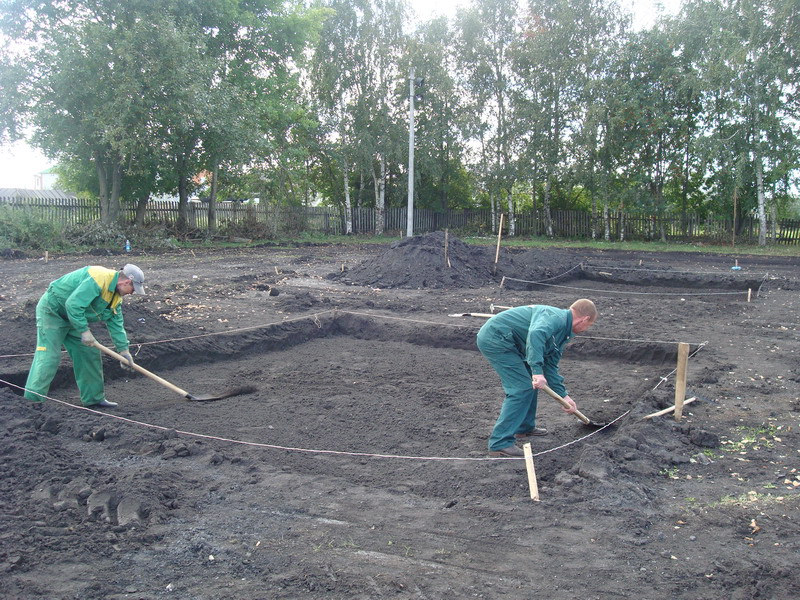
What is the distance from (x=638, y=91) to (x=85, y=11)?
887 inches

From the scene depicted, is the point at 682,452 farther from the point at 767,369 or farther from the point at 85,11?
the point at 85,11

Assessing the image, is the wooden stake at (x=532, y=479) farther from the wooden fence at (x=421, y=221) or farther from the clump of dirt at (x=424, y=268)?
the wooden fence at (x=421, y=221)

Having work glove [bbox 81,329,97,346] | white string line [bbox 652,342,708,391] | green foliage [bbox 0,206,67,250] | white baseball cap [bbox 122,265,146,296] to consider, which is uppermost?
green foliage [bbox 0,206,67,250]

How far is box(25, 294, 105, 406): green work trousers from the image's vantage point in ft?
21.7

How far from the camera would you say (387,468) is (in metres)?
5.57

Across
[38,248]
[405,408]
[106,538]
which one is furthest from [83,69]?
[106,538]

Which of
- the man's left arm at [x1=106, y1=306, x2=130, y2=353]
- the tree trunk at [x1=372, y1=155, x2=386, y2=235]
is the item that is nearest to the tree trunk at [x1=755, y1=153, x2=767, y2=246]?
the tree trunk at [x1=372, y1=155, x2=386, y2=235]

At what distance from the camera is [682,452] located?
567 cm

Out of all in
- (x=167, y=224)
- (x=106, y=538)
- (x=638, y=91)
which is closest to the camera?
(x=106, y=538)

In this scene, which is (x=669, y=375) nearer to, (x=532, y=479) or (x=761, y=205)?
(x=532, y=479)

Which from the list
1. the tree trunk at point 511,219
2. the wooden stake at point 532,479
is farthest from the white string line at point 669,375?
the tree trunk at point 511,219

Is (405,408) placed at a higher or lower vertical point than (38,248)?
lower

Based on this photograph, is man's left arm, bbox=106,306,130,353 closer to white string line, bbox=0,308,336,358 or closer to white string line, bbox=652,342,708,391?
white string line, bbox=0,308,336,358

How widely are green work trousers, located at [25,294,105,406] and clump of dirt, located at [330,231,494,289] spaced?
9.13 meters
